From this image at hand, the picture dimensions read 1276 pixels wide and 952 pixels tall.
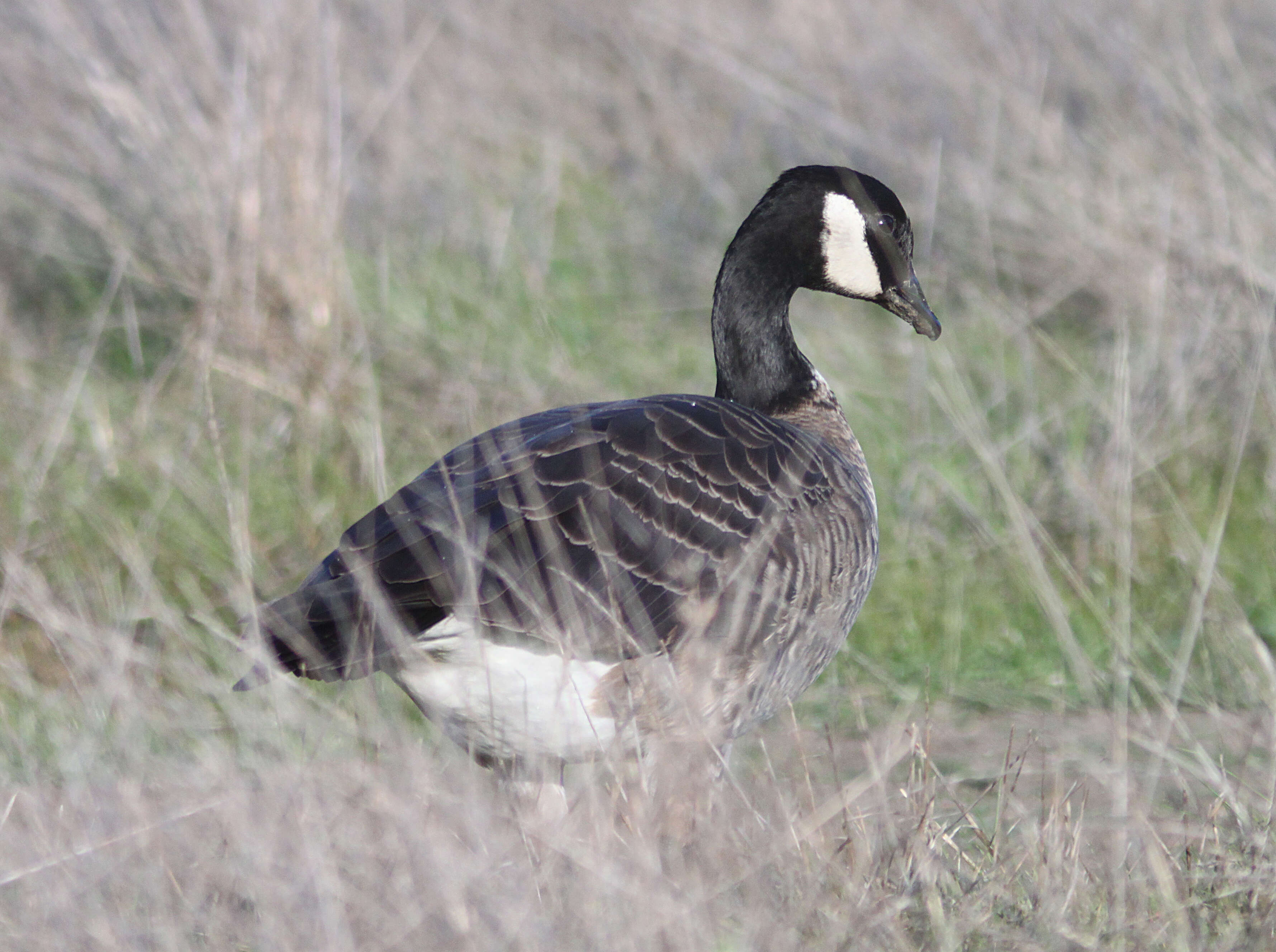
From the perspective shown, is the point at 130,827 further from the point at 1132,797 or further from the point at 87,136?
the point at 87,136

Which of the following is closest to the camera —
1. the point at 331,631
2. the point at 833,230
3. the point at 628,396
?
the point at 331,631

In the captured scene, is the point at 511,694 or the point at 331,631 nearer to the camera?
the point at 331,631

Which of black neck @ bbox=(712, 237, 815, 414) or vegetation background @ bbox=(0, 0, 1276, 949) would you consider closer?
vegetation background @ bbox=(0, 0, 1276, 949)

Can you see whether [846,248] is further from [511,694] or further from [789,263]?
[511,694]

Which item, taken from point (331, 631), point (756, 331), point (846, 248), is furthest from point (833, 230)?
point (331, 631)

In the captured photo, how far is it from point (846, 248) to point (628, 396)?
5.22 feet

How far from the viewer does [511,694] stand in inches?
125

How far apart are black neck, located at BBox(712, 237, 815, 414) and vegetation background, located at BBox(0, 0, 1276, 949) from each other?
0.62 m

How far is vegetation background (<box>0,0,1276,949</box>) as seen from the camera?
8.05ft

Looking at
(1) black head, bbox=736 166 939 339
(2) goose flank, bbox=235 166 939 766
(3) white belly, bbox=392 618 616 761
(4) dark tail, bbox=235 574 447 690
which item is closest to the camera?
(4) dark tail, bbox=235 574 447 690

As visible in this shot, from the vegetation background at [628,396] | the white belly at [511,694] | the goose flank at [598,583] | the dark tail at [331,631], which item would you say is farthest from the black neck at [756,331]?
the dark tail at [331,631]

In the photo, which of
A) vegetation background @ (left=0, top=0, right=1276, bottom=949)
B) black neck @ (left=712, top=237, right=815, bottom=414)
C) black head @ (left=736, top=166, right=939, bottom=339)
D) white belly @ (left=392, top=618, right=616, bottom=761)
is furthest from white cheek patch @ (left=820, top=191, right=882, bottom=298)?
white belly @ (left=392, top=618, right=616, bottom=761)

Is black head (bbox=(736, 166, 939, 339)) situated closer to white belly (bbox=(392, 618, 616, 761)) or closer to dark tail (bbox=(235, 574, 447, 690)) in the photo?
white belly (bbox=(392, 618, 616, 761))

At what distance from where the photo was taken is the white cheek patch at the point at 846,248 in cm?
415
